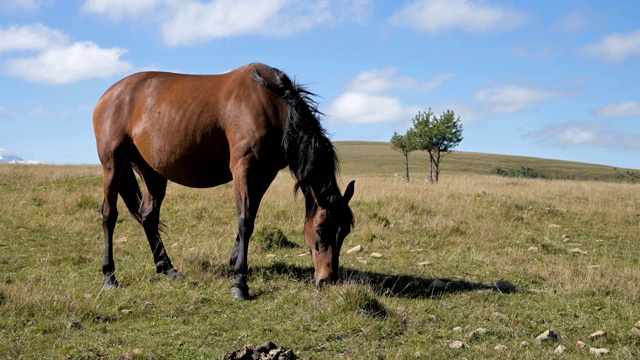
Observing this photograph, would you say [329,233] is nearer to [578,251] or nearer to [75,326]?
[75,326]

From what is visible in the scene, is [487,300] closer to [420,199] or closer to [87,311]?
[87,311]

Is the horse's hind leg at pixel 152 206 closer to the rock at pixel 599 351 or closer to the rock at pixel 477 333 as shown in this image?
the rock at pixel 477 333

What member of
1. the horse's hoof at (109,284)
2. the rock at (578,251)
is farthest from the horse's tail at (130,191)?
the rock at (578,251)

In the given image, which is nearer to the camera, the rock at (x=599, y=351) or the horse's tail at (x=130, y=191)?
the rock at (x=599, y=351)

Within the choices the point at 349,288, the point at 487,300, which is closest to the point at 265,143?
the point at 349,288

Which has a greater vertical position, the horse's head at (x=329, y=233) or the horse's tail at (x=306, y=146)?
the horse's tail at (x=306, y=146)

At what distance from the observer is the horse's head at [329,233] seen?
6766 millimetres

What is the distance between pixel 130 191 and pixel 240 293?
3.31 metres

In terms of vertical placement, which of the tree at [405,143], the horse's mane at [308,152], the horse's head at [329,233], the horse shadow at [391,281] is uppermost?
the tree at [405,143]

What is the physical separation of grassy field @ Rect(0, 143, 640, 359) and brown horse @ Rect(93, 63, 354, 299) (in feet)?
2.36

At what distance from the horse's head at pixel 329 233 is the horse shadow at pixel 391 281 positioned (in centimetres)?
31

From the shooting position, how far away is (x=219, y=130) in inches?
289

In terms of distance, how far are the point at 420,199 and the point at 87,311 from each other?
10.7 metres

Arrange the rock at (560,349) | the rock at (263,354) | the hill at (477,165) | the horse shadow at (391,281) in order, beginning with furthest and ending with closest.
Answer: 1. the hill at (477,165)
2. the horse shadow at (391,281)
3. the rock at (560,349)
4. the rock at (263,354)
